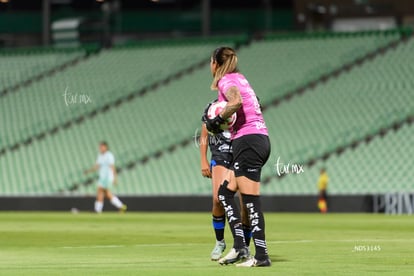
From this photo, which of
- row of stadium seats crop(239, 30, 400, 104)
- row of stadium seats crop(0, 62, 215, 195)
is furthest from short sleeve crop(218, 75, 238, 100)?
row of stadium seats crop(239, 30, 400, 104)

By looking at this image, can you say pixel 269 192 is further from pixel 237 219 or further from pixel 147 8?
pixel 237 219

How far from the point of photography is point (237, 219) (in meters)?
13.2

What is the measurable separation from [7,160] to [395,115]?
45.5ft

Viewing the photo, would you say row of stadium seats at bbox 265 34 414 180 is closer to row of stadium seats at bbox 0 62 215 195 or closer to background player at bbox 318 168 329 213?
background player at bbox 318 168 329 213

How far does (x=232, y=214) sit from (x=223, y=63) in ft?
5.94

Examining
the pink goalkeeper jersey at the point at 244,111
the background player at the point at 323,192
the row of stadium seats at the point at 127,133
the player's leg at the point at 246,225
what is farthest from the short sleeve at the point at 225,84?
the row of stadium seats at the point at 127,133

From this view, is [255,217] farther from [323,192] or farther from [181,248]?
[323,192]

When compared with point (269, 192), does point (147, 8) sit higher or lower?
higher

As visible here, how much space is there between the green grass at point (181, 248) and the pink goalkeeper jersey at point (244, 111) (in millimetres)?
1536

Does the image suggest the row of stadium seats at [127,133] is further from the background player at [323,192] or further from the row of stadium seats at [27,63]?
the background player at [323,192]

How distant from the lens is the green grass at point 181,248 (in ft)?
39.2

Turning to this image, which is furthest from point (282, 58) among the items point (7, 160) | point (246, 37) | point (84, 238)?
point (84, 238)

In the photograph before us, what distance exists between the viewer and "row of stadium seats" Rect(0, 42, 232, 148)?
137 ft

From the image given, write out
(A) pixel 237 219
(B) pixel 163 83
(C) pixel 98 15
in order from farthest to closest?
(C) pixel 98 15 → (B) pixel 163 83 → (A) pixel 237 219
